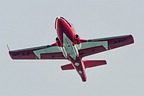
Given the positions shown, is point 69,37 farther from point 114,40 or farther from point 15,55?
point 15,55

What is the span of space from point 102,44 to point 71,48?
5.12 metres

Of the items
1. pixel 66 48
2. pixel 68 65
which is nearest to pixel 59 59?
pixel 68 65

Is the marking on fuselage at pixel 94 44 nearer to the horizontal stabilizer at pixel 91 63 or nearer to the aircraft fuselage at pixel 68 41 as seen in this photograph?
the aircraft fuselage at pixel 68 41

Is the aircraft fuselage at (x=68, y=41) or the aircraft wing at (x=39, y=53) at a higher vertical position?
the aircraft fuselage at (x=68, y=41)

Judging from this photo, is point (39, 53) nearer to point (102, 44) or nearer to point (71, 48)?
point (71, 48)

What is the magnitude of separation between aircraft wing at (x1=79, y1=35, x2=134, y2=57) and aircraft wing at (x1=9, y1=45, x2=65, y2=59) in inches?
169

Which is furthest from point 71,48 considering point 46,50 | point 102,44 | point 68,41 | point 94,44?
point 46,50

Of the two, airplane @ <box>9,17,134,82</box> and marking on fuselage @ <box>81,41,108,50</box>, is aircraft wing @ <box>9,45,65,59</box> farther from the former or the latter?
marking on fuselage @ <box>81,41,108,50</box>

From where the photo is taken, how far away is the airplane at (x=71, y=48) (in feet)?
223

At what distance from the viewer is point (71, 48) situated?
2761 inches

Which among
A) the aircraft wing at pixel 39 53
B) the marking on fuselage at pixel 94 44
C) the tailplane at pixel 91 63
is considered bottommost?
the tailplane at pixel 91 63

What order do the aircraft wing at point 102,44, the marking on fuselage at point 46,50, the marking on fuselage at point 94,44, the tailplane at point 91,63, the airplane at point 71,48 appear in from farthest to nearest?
the tailplane at point 91,63 → the marking on fuselage at point 46,50 → the marking on fuselage at point 94,44 → the aircraft wing at point 102,44 → the airplane at point 71,48

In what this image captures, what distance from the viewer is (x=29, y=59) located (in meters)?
77.8

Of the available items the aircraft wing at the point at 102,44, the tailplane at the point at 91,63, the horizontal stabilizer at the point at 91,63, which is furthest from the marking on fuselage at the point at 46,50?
the horizontal stabilizer at the point at 91,63
